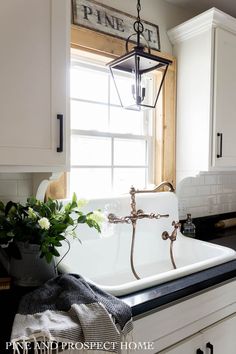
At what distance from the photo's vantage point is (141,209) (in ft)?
5.63

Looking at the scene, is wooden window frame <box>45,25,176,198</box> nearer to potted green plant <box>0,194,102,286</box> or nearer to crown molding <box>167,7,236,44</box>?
crown molding <box>167,7,236,44</box>

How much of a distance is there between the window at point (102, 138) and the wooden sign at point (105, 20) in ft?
0.59

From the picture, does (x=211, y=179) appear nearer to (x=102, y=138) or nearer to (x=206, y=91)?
(x=206, y=91)

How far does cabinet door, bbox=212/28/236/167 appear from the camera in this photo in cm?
179

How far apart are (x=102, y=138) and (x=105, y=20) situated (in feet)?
2.29

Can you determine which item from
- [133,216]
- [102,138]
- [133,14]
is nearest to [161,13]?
[133,14]

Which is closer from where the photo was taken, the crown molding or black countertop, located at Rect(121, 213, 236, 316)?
black countertop, located at Rect(121, 213, 236, 316)

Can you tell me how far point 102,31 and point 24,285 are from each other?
1.43 metres

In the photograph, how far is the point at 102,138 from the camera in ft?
5.97

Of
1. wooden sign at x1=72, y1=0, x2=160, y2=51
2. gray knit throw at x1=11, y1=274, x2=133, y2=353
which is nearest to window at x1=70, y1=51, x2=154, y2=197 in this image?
wooden sign at x1=72, y1=0, x2=160, y2=51

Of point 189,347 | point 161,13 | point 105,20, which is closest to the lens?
point 189,347

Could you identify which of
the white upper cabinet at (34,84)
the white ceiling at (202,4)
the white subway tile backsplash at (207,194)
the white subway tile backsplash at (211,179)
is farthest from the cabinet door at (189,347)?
the white ceiling at (202,4)

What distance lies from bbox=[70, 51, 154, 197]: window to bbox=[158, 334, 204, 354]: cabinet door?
0.90 meters

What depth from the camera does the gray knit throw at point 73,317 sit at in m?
0.79
